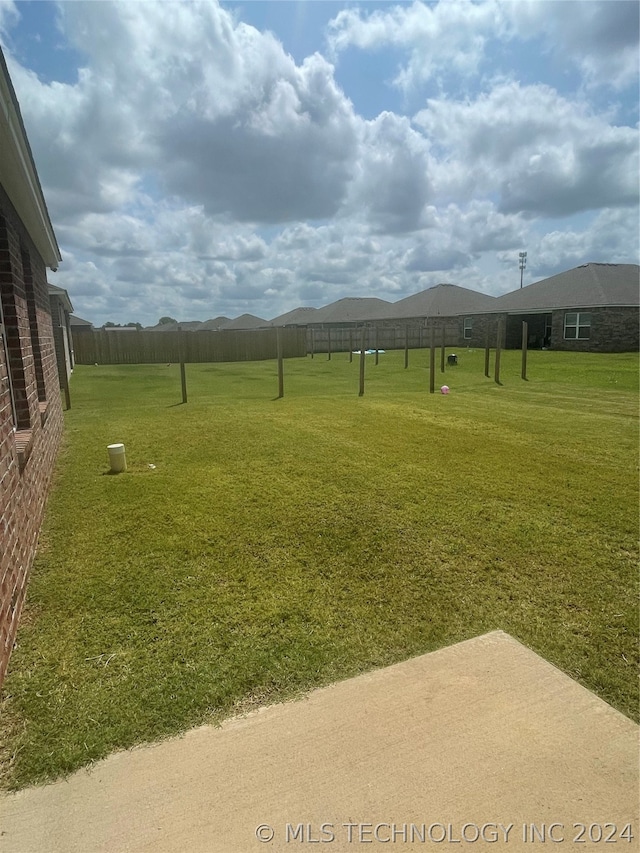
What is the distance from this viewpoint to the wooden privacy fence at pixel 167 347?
90.2 feet

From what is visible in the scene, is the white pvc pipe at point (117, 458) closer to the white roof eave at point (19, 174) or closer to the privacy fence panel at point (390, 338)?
the white roof eave at point (19, 174)

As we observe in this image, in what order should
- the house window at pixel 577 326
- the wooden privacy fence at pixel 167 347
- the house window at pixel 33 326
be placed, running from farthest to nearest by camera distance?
the house window at pixel 577 326, the wooden privacy fence at pixel 167 347, the house window at pixel 33 326

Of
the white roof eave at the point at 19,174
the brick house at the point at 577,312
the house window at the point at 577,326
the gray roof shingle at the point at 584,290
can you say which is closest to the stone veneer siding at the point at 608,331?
the brick house at the point at 577,312

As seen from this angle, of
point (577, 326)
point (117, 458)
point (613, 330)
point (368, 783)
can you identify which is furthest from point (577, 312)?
point (368, 783)

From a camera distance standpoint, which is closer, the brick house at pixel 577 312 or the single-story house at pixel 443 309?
the brick house at pixel 577 312

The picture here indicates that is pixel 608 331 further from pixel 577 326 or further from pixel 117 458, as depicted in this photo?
pixel 117 458

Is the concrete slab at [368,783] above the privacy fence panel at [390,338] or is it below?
below

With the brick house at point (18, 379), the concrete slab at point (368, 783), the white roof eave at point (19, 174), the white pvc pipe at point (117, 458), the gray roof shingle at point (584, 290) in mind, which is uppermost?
the gray roof shingle at point (584, 290)

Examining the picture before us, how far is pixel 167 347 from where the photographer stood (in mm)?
29078

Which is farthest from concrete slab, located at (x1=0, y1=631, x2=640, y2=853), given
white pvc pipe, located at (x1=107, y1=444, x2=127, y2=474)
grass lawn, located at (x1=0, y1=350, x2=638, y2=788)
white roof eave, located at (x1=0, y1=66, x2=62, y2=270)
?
white pvc pipe, located at (x1=107, y1=444, x2=127, y2=474)

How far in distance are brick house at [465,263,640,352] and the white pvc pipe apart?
25238mm

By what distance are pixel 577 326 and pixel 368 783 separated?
30.9 m

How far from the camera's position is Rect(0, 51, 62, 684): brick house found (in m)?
2.79

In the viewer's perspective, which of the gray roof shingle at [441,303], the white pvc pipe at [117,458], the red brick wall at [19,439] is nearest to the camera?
the red brick wall at [19,439]
